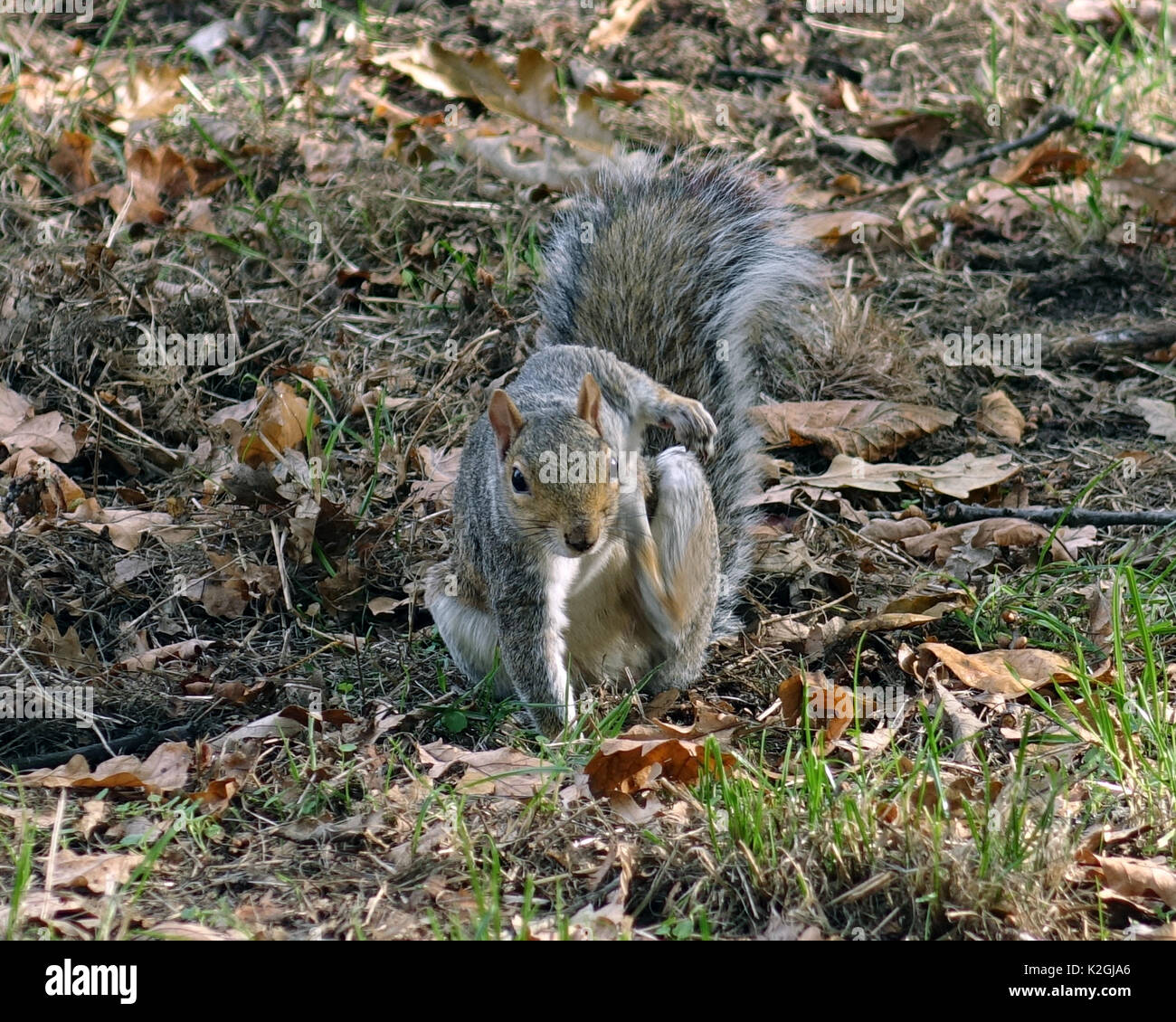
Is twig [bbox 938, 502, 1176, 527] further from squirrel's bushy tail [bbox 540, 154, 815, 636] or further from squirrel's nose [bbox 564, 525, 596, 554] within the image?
squirrel's nose [bbox 564, 525, 596, 554]

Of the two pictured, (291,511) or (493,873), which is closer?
(493,873)

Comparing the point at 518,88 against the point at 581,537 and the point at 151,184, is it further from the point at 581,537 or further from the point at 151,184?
the point at 581,537

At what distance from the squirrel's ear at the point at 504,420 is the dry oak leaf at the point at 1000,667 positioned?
3.26 feet

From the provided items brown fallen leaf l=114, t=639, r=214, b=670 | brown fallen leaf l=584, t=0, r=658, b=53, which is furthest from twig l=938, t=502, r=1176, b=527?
brown fallen leaf l=584, t=0, r=658, b=53

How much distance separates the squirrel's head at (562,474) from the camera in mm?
2502

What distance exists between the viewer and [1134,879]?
81.4 inches

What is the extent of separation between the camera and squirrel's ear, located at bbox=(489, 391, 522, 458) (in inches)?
102

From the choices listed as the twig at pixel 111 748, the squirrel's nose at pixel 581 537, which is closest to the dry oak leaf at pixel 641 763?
the squirrel's nose at pixel 581 537

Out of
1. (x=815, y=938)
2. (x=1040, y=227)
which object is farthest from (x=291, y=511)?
(x=1040, y=227)

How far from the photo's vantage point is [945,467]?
3572 mm

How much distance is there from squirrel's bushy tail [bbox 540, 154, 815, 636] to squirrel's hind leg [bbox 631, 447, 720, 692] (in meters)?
0.24

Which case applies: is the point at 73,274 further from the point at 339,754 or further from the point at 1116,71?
the point at 1116,71

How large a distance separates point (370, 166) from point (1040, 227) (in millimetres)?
2292

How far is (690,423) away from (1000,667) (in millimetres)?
820
